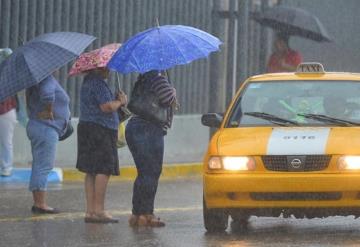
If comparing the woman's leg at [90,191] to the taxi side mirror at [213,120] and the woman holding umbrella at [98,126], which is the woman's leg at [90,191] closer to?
the woman holding umbrella at [98,126]

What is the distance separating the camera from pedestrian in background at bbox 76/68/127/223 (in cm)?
1012

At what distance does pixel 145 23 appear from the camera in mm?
18078

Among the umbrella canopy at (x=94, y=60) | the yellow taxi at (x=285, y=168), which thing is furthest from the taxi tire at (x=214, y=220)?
the umbrella canopy at (x=94, y=60)

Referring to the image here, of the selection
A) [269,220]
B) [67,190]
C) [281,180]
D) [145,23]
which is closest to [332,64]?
[145,23]

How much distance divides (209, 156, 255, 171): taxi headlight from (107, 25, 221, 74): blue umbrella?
1.03 metres

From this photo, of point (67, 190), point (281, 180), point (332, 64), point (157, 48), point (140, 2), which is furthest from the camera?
point (332, 64)

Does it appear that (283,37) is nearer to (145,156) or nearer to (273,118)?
(273,118)

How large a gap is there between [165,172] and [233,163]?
713cm

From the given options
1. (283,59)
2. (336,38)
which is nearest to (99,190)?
(283,59)

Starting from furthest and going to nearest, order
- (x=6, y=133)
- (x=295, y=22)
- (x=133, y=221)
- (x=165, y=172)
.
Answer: (x=295, y=22), (x=165, y=172), (x=6, y=133), (x=133, y=221)

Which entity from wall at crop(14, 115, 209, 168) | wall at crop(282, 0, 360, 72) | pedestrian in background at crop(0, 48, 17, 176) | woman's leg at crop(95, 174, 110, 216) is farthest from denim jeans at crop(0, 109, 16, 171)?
wall at crop(282, 0, 360, 72)

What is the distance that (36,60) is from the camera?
1048cm

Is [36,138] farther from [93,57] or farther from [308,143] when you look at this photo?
[308,143]

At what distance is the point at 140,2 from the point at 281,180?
952 cm
